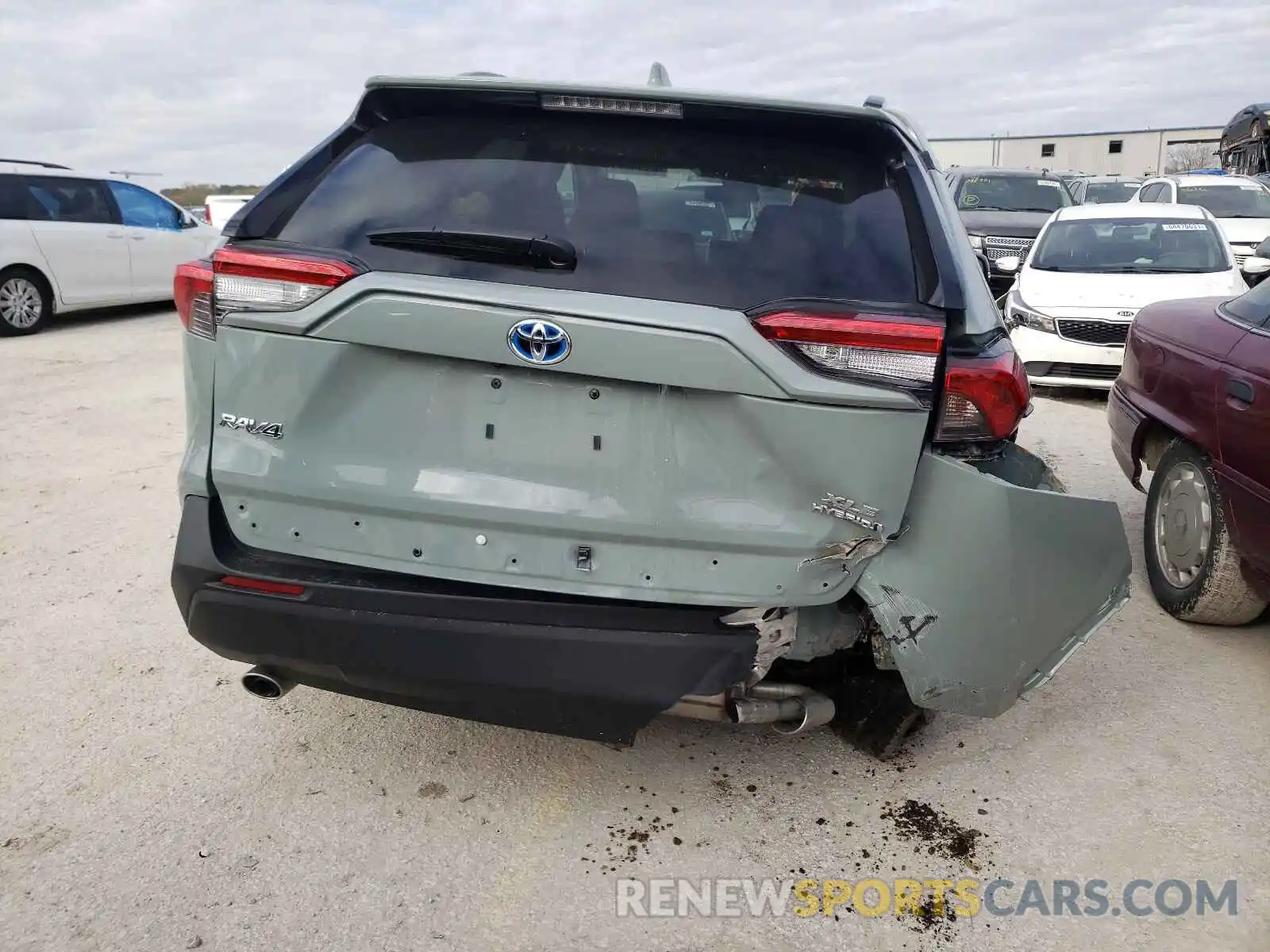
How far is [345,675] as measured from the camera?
2373mm

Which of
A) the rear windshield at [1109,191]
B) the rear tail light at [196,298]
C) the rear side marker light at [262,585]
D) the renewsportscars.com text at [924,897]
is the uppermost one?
the rear windshield at [1109,191]

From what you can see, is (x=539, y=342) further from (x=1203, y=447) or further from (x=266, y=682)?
(x=1203, y=447)

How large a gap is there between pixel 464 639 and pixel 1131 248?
8745mm

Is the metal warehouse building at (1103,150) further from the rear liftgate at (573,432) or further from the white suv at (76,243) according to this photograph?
the rear liftgate at (573,432)

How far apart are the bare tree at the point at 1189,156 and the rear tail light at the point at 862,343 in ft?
180

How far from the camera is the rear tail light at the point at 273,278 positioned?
7.45ft

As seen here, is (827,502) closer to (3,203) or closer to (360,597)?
(360,597)

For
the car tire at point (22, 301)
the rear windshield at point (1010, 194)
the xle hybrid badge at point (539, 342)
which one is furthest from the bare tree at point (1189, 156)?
the xle hybrid badge at point (539, 342)

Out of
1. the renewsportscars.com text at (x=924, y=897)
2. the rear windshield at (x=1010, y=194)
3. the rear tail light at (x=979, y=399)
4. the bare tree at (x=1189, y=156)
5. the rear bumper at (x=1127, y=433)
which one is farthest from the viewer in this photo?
the bare tree at (x=1189, y=156)

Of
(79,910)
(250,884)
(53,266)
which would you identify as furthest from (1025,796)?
→ (53,266)

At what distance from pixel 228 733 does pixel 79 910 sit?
0.79m

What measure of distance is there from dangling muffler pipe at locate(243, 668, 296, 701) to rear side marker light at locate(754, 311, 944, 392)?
4.98 ft

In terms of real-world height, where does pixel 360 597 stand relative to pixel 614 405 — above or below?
below

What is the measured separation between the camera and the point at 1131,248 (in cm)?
903
